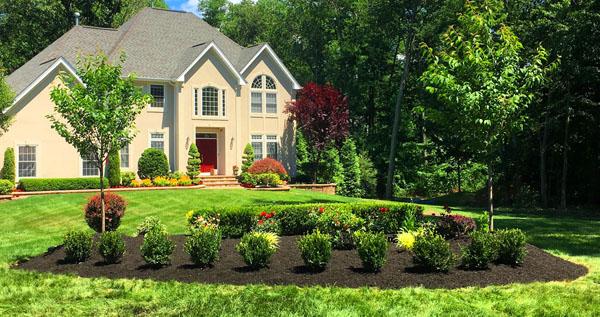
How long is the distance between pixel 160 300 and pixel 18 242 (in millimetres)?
9693

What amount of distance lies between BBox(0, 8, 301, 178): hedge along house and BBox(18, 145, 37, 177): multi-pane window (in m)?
0.05

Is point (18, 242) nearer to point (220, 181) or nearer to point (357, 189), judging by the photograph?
point (220, 181)

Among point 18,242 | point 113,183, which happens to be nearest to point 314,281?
point 18,242

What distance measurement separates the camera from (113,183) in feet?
92.8

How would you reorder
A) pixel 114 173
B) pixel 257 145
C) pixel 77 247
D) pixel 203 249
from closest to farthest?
pixel 203 249 → pixel 77 247 → pixel 114 173 → pixel 257 145

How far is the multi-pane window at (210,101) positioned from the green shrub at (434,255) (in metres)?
23.3

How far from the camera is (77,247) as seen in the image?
41.7 feet

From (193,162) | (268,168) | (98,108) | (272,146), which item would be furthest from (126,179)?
(98,108)

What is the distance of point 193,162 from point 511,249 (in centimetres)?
2204

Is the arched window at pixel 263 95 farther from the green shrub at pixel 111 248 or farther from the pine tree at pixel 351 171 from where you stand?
the green shrub at pixel 111 248

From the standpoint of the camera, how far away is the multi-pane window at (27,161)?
2788cm

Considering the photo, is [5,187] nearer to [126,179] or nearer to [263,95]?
[126,179]

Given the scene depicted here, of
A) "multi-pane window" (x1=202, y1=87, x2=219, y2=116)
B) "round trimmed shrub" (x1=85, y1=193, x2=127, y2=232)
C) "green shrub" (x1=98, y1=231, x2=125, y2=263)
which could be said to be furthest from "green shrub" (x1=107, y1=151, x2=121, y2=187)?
"green shrub" (x1=98, y1=231, x2=125, y2=263)

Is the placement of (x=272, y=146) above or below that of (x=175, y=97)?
below
